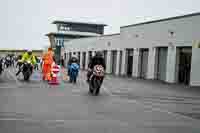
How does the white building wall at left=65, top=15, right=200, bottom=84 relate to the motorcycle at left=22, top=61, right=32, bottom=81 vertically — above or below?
above

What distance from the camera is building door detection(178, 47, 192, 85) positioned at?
35000mm

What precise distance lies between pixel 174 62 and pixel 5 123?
28.6m

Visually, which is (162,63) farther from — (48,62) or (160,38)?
(48,62)

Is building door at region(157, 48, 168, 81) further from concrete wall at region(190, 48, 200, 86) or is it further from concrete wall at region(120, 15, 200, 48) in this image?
concrete wall at region(190, 48, 200, 86)

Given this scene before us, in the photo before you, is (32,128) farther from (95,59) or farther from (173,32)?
(173,32)

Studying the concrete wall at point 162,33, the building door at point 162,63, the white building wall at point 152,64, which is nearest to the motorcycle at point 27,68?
the concrete wall at point 162,33

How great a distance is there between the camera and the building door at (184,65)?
35000 millimetres

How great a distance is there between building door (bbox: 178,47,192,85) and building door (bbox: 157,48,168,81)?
9.62 ft

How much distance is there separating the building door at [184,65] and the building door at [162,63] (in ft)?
9.62

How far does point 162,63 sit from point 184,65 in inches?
172

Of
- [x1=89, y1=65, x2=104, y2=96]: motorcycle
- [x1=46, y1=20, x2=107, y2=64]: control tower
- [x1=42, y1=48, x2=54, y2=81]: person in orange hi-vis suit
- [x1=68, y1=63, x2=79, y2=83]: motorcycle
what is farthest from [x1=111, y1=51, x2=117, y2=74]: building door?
[x1=46, y1=20, x2=107, y2=64]: control tower

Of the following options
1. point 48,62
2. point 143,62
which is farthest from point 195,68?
point 48,62

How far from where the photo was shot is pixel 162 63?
131 feet

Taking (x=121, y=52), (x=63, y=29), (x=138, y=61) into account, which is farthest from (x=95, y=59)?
(x=63, y=29)
